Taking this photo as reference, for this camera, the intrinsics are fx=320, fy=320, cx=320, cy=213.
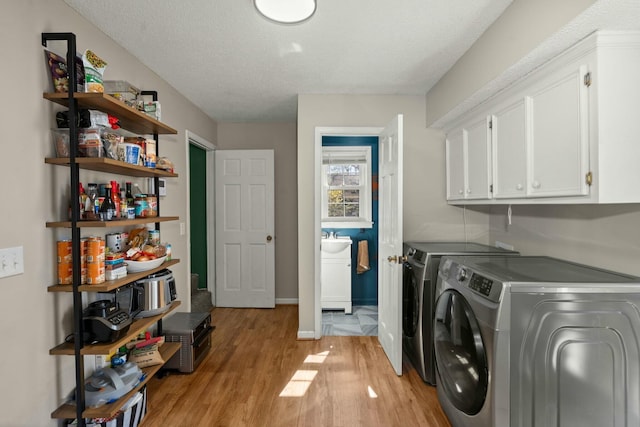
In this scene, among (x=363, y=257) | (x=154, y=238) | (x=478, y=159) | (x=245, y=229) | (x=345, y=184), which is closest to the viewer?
(x=154, y=238)

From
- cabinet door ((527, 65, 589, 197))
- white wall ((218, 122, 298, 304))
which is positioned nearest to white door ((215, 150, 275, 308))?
white wall ((218, 122, 298, 304))

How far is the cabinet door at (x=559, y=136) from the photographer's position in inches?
60.0

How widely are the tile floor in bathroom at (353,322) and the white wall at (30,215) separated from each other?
2.37 metres

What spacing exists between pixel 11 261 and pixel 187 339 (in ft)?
4.75

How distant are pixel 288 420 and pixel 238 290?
2495mm

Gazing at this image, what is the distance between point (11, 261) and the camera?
145 cm

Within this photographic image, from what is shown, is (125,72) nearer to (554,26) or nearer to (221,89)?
(221,89)

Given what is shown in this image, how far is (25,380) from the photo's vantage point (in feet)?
4.97

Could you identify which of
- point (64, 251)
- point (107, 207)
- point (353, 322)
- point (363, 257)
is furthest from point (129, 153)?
point (363, 257)

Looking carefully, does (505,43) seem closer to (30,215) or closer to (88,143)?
(88,143)

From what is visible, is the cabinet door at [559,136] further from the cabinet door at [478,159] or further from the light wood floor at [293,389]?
the light wood floor at [293,389]

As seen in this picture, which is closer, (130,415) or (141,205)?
(130,415)

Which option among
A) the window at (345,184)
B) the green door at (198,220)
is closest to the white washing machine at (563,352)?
the window at (345,184)

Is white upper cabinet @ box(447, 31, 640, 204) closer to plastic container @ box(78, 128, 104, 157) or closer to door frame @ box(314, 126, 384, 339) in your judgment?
door frame @ box(314, 126, 384, 339)
